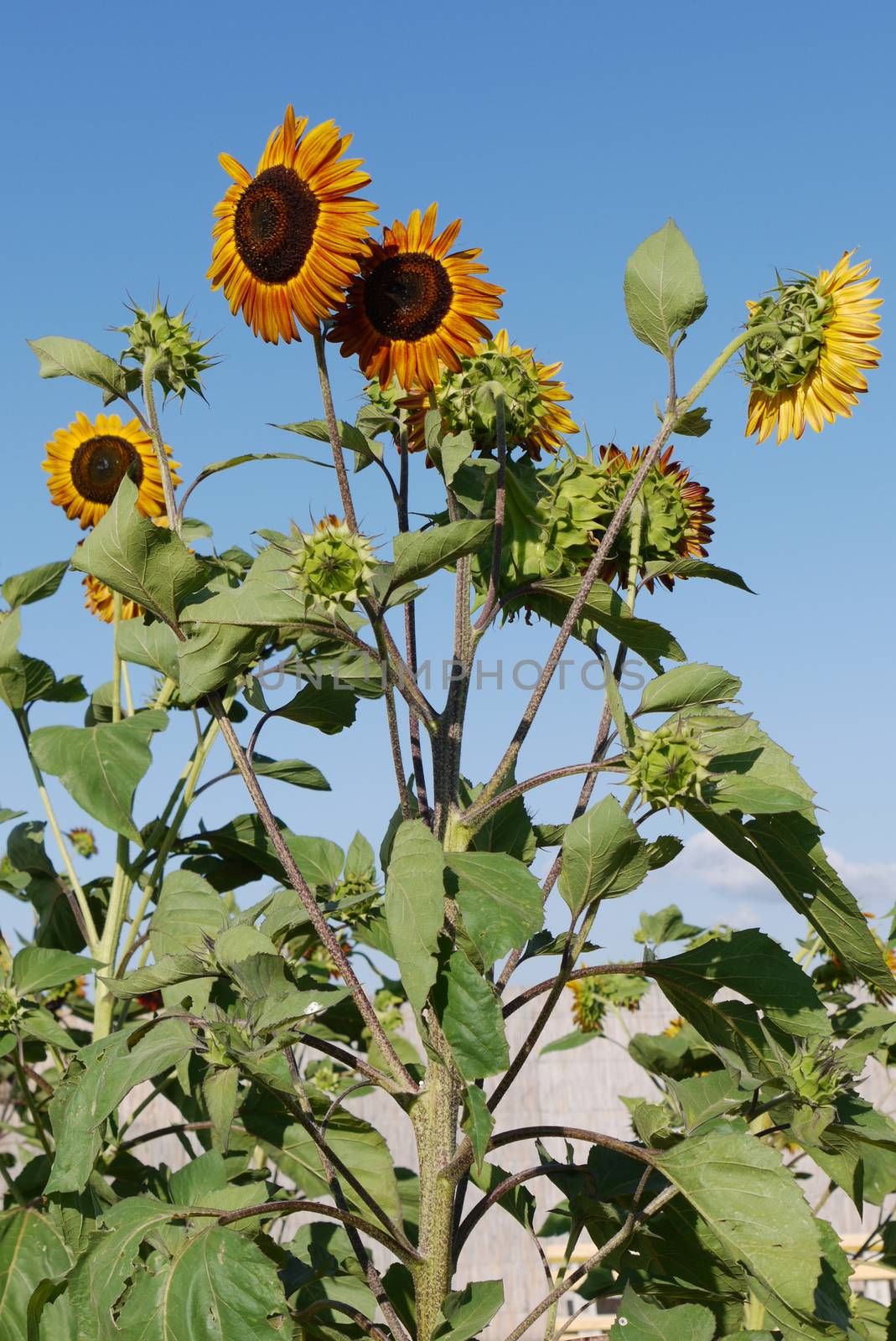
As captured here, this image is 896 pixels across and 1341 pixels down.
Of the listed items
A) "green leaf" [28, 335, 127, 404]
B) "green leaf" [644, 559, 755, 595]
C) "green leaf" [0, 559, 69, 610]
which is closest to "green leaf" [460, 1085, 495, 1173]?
"green leaf" [644, 559, 755, 595]

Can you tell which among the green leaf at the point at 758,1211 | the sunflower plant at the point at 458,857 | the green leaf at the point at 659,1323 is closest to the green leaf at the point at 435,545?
the sunflower plant at the point at 458,857

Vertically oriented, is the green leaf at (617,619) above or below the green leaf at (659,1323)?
above

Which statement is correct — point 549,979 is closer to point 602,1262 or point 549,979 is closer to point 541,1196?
point 602,1262

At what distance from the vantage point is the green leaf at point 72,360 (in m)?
1.63

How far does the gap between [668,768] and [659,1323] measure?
500mm

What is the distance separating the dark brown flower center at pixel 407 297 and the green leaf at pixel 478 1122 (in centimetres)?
80

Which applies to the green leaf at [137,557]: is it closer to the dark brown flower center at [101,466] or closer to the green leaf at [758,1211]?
the green leaf at [758,1211]

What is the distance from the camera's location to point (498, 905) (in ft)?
3.56

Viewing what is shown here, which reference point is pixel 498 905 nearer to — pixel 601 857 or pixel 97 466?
pixel 601 857

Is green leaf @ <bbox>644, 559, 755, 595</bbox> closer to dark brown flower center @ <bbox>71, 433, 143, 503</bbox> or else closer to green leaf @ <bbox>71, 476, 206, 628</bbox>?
green leaf @ <bbox>71, 476, 206, 628</bbox>

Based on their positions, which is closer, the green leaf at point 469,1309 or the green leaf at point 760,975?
the green leaf at point 469,1309

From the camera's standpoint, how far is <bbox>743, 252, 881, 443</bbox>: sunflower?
133 centimetres

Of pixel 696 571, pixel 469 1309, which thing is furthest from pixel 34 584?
pixel 469 1309

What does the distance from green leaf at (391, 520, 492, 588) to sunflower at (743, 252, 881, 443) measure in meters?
0.43
